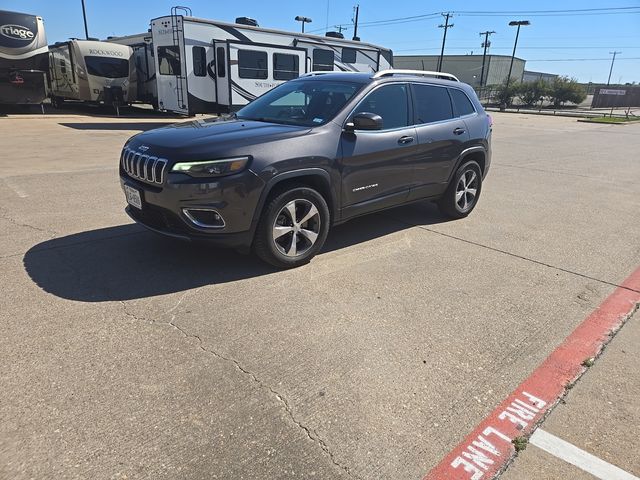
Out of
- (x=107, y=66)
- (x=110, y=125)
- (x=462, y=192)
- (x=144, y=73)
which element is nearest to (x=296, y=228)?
(x=462, y=192)

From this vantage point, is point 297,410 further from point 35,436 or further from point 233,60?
point 233,60

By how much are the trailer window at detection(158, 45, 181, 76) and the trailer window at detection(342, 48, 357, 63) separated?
6.33 metres

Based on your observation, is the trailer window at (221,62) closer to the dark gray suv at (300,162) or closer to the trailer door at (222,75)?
the trailer door at (222,75)

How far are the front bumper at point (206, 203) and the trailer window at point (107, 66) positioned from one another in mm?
18195

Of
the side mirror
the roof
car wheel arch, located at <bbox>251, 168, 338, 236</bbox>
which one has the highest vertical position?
the roof

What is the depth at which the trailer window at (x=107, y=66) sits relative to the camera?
752 inches

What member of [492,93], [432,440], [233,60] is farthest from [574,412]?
[492,93]

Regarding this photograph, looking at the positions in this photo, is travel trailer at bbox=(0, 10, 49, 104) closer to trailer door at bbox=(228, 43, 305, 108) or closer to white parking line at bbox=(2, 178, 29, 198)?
trailer door at bbox=(228, 43, 305, 108)

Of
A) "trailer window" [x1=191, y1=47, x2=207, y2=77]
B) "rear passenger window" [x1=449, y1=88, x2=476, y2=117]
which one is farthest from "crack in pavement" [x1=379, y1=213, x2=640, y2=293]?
"trailer window" [x1=191, y1=47, x2=207, y2=77]

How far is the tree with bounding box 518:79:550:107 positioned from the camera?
188 ft

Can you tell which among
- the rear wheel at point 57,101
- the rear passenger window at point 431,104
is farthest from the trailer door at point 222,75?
the rear wheel at point 57,101

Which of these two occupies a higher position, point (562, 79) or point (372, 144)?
point (562, 79)

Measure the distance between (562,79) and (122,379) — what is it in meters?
65.9

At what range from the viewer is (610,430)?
2506 mm
